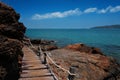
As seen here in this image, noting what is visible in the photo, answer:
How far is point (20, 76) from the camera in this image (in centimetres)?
1377

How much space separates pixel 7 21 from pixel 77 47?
18.1 meters

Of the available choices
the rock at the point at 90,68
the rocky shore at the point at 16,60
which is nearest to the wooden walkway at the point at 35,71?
the rocky shore at the point at 16,60

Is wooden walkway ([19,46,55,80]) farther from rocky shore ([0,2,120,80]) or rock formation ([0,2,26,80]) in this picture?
rock formation ([0,2,26,80])

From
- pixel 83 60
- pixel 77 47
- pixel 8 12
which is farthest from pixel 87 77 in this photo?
pixel 77 47

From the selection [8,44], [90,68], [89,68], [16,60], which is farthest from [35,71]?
[90,68]

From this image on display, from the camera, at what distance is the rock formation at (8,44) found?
10625 mm

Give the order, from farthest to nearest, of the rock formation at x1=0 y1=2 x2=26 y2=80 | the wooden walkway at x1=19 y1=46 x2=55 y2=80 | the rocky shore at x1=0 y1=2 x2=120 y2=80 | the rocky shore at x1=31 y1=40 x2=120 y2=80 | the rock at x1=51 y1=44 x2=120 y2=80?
the rock at x1=51 y1=44 x2=120 y2=80 → the rocky shore at x1=31 y1=40 x2=120 y2=80 → the wooden walkway at x1=19 y1=46 x2=55 y2=80 → the rocky shore at x1=0 y1=2 x2=120 y2=80 → the rock formation at x1=0 y1=2 x2=26 y2=80

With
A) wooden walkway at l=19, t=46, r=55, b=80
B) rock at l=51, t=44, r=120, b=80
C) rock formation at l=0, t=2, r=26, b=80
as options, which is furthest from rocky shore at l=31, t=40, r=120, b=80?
rock formation at l=0, t=2, r=26, b=80

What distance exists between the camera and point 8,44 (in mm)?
10812

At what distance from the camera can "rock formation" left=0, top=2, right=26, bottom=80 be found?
10625mm

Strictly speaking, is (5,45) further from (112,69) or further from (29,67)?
(112,69)

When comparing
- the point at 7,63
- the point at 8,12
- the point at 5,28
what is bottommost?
the point at 7,63

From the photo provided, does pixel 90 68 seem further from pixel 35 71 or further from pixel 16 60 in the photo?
pixel 16 60

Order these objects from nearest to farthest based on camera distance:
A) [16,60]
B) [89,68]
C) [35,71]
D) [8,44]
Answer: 1. [8,44]
2. [16,60]
3. [35,71]
4. [89,68]
